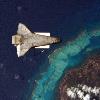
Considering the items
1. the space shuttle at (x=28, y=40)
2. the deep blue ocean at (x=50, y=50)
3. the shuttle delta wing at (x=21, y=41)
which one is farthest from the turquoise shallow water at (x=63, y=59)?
the shuttle delta wing at (x=21, y=41)

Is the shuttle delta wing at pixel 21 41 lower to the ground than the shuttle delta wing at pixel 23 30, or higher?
lower

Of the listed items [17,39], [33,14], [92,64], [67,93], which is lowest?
[67,93]

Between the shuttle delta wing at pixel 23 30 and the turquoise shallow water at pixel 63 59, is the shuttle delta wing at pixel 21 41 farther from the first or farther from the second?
the turquoise shallow water at pixel 63 59

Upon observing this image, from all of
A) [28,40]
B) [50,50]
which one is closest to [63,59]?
[50,50]

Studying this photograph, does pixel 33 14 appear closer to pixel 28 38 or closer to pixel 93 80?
pixel 28 38

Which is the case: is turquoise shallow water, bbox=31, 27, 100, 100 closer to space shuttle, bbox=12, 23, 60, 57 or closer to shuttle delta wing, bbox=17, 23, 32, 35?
space shuttle, bbox=12, 23, 60, 57

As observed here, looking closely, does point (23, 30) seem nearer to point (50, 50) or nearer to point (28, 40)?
point (28, 40)

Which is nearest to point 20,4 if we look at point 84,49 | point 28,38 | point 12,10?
point 12,10
